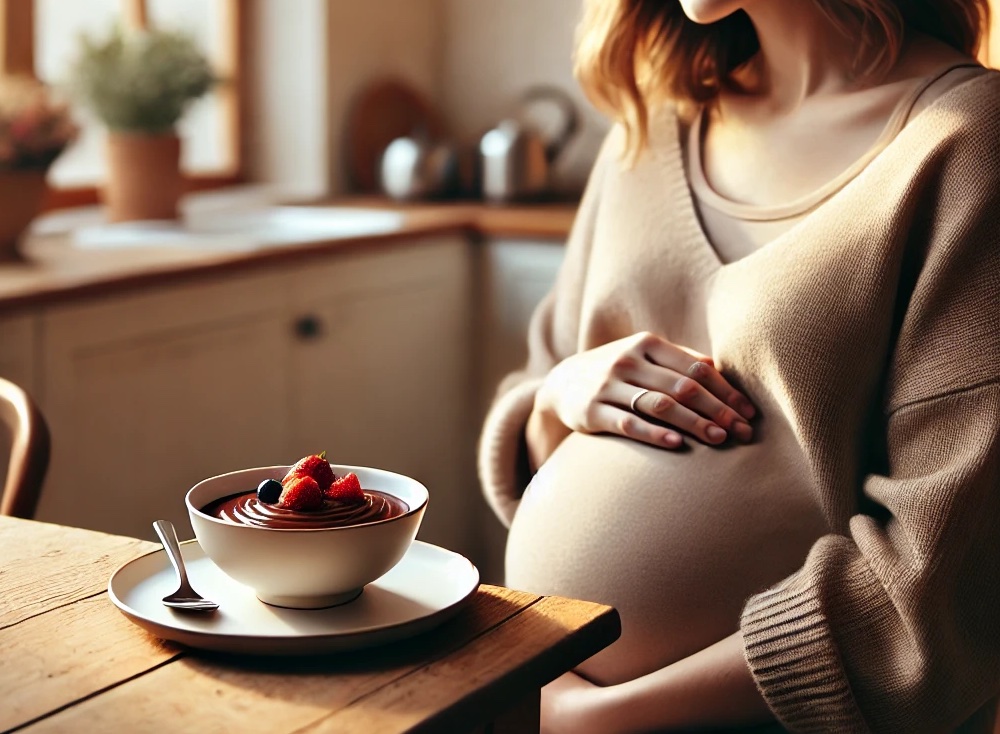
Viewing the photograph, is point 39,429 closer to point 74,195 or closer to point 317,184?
point 74,195

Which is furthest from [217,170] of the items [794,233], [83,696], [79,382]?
[83,696]

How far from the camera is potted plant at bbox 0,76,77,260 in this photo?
2.02 meters

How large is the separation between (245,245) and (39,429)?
1071mm

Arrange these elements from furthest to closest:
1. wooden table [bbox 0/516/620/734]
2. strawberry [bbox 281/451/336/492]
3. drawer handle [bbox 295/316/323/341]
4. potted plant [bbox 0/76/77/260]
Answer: drawer handle [bbox 295/316/323/341] → potted plant [bbox 0/76/77/260] → strawberry [bbox 281/451/336/492] → wooden table [bbox 0/516/620/734]

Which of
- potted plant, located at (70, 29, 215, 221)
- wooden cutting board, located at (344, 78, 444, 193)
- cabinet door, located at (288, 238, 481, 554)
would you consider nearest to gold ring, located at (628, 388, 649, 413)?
Result: cabinet door, located at (288, 238, 481, 554)

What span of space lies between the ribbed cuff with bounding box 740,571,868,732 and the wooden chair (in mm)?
671

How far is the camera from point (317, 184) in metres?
3.11

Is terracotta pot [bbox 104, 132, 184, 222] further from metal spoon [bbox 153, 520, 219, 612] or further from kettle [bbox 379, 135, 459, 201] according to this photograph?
metal spoon [bbox 153, 520, 219, 612]

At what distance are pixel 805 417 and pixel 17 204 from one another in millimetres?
1474

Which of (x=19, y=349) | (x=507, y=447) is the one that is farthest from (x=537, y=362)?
(x=19, y=349)

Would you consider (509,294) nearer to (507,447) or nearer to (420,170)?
(420,170)

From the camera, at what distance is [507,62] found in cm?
324

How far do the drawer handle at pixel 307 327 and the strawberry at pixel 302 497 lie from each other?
165 cm

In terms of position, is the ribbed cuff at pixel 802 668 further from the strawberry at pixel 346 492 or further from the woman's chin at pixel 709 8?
the woman's chin at pixel 709 8
